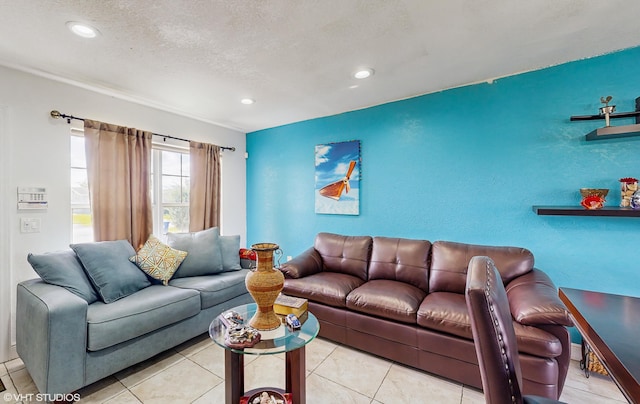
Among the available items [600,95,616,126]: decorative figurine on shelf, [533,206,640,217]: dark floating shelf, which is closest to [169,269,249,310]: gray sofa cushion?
[533,206,640,217]: dark floating shelf

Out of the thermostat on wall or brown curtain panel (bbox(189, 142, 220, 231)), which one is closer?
the thermostat on wall

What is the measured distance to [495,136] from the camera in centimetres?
246

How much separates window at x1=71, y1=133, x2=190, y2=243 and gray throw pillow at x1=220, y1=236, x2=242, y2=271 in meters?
0.72

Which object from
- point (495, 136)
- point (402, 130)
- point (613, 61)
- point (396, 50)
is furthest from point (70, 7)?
point (613, 61)

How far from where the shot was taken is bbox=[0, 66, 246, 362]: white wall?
2137 mm

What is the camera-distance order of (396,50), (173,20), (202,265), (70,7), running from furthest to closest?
1. (202,265)
2. (396,50)
3. (173,20)
4. (70,7)

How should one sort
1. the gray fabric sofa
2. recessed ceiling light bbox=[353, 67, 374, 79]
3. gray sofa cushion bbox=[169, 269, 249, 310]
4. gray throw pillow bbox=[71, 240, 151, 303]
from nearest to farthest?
the gray fabric sofa < gray throw pillow bbox=[71, 240, 151, 303] < recessed ceiling light bbox=[353, 67, 374, 79] < gray sofa cushion bbox=[169, 269, 249, 310]

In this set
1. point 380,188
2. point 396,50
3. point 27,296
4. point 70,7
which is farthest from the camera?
point 380,188

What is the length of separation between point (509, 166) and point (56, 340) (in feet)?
11.8

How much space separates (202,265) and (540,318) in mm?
2852

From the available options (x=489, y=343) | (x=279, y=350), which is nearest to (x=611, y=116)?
(x=489, y=343)

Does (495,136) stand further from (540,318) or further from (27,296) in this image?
(27,296)

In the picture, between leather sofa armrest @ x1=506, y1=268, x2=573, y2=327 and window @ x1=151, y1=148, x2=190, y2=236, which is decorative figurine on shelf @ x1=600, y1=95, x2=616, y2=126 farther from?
window @ x1=151, y1=148, x2=190, y2=236

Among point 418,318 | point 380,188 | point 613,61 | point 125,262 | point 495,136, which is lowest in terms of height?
point 418,318
